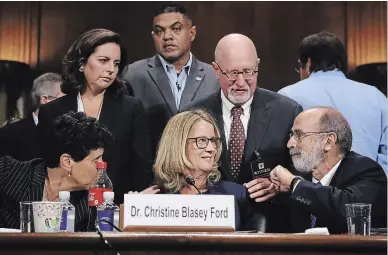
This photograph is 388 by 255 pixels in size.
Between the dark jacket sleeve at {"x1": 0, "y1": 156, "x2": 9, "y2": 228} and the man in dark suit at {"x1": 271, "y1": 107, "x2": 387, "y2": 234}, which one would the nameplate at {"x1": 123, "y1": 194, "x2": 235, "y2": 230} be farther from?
the dark jacket sleeve at {"x1": 0, "y1": 156, "x2": 9, "y2": 228}

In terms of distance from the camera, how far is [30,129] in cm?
356

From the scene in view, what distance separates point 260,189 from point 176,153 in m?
0.47

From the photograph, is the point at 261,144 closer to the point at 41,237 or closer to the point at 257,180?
the point at 257,180

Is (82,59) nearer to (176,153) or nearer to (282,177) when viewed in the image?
(176,153)

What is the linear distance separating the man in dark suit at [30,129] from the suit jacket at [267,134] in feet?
2.17

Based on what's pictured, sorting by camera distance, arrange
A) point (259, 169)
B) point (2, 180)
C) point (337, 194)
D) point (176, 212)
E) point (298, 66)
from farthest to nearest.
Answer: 1. point (298, 66)
2. point (259, 169)
3. point (2, 180)
4. point (337, 194)
5. point (176, 212)

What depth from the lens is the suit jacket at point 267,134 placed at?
136 inches

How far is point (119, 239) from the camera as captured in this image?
7.06ft

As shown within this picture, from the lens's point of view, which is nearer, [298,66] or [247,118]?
[247,118]

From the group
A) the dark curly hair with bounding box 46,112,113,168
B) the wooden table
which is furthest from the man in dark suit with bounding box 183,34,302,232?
the wooden table

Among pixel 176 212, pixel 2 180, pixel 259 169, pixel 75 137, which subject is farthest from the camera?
pixel 259 169

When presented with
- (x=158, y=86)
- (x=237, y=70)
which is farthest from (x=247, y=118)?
(x=158, y=86)

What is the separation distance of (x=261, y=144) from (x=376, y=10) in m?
0.92

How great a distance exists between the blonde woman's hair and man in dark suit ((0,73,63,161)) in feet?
2.11
